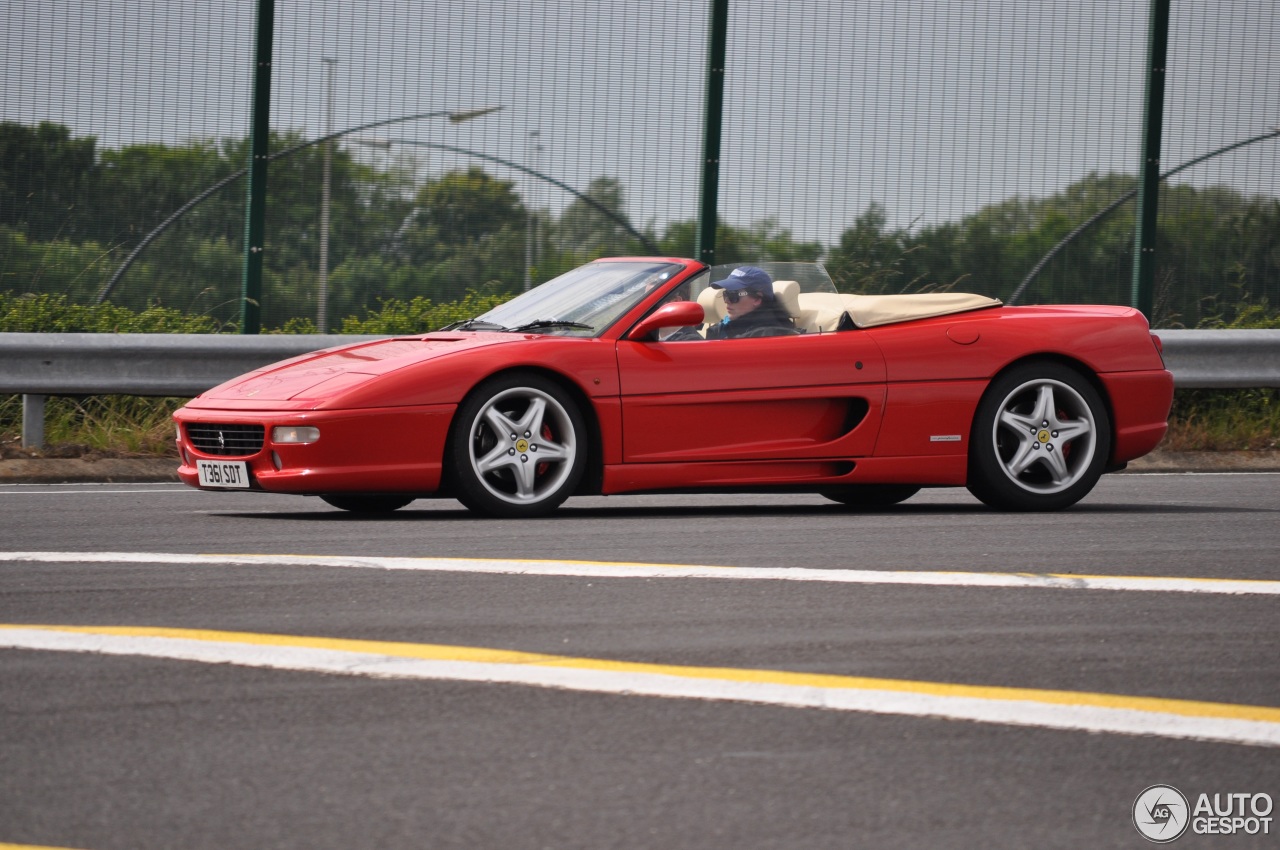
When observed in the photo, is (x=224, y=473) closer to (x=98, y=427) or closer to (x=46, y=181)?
(x=98, y=427)

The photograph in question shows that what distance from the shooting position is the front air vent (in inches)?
309

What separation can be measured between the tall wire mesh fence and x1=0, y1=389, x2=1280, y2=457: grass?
44.2 inches

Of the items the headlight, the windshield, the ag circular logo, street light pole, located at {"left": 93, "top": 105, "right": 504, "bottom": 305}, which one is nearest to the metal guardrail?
street light pole, located at {"left": 93, "top": 105, "right": 504, "bottom": 305}

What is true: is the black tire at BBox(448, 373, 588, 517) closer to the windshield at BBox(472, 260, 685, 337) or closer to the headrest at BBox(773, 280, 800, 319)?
the windshield at BBox(472, 260, 685, 337)

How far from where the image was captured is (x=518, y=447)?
7.97 meters

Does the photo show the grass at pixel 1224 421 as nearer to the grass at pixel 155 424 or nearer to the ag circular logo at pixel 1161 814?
the grass at pixel 155 424

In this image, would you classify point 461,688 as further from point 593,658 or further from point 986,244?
point 986,244

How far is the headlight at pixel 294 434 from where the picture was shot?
766 cm

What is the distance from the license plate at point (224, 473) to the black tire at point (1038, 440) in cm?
326

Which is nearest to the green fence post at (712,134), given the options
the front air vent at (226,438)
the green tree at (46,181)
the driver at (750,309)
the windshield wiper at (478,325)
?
the green tree at (46,181)

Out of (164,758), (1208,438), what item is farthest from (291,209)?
(164,758)

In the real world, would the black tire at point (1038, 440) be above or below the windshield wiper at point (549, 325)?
below

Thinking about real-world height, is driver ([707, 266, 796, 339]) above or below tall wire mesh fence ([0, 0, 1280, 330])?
below

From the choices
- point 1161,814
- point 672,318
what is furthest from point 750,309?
point 1161,814
